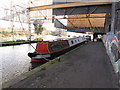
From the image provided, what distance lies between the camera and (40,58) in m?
7.77

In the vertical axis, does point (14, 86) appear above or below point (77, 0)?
below

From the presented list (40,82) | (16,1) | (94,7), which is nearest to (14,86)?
(40,82)

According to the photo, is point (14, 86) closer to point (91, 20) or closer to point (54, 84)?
point (54, 84)

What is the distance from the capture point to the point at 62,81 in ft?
11.7

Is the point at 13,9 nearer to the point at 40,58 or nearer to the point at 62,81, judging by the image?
the point at 40,58

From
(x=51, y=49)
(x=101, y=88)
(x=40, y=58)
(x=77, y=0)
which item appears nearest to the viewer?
Result: (x=101, y=88)

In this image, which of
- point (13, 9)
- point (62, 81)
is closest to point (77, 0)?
point (62, 81)

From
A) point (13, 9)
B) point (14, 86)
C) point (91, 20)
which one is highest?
point (13, 9)

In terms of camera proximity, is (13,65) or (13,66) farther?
(13,65)

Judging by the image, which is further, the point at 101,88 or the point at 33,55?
the point at 33,55

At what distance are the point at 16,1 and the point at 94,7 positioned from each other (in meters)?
14.7

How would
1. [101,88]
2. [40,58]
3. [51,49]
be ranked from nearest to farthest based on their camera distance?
[101,88] < [40,58] < [51,49]

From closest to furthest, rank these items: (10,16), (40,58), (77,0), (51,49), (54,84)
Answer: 1. (54,84)
2. (40,58)
3. (51,49)
4. (77,0)
5. (10,16)

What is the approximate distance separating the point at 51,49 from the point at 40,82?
15.9 ft
